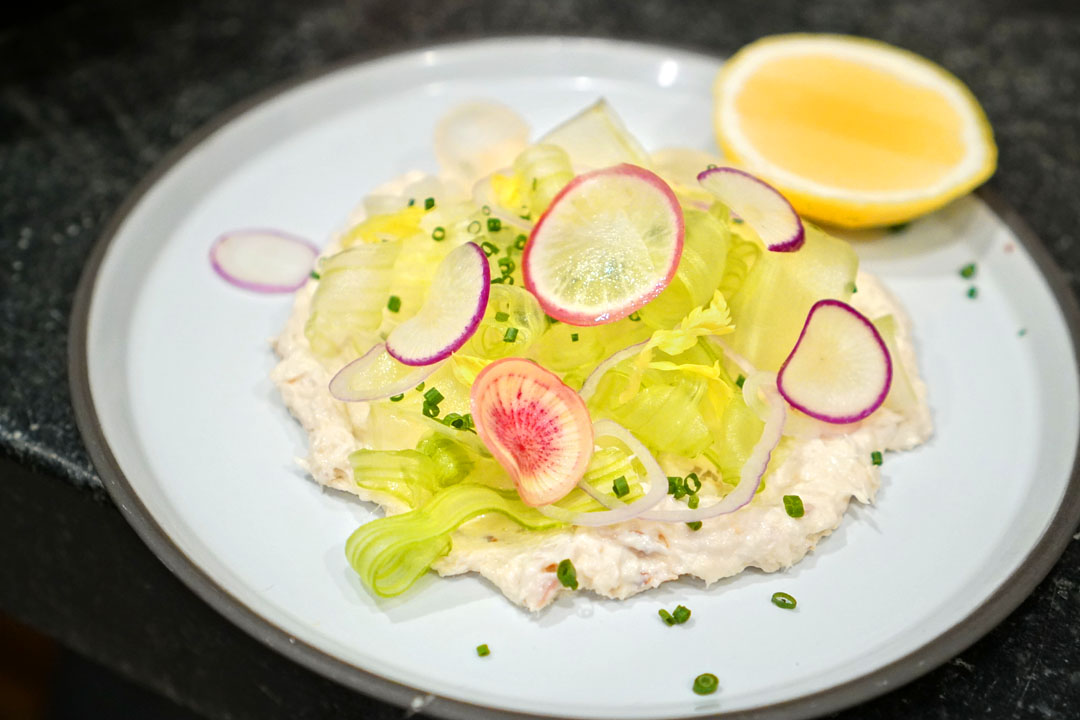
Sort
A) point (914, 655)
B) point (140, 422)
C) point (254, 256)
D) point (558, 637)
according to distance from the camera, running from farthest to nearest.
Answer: point (254, 256)
point (140, 422)
point (558, 637)
point (914, 655)

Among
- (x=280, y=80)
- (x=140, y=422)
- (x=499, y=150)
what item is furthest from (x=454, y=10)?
(x=140, y=422)

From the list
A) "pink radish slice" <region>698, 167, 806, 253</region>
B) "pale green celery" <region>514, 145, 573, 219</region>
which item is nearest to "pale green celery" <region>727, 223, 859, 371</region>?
"pink radish slice" <region>698, 167, 806, 253</region>

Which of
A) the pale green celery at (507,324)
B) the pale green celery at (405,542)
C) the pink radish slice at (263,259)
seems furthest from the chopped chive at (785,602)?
the pink radish slice at (263,259)

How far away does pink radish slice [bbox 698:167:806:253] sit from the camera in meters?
1.95

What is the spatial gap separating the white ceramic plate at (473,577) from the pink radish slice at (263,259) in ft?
0.14

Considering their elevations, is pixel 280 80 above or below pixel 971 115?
below

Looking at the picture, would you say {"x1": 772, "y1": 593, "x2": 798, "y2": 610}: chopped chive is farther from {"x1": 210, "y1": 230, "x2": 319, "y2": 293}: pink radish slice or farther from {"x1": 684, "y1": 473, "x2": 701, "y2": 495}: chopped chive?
{"x1": 210, "y1": 230, "x2": 319, "y2": 293}: pink radish slice

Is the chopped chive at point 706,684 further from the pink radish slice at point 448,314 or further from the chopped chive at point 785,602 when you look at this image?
the pink radish slice at point 448,314

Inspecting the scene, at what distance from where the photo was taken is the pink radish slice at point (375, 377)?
181 centimetres

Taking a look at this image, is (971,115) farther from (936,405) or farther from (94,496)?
(94,496)

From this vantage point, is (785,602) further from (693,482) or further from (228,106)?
(228,106)

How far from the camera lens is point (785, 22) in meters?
3.37

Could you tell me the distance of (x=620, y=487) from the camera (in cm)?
173

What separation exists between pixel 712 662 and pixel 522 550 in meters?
0.39
